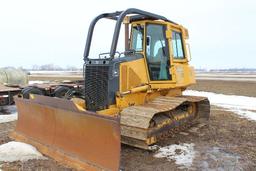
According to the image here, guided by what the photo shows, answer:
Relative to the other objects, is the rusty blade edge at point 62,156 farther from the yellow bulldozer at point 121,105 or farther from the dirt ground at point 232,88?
the dirt ground at point 232,88

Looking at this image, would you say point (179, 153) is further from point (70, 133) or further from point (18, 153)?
point (18, 153)

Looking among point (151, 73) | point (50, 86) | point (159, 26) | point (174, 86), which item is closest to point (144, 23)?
point (159, 26)

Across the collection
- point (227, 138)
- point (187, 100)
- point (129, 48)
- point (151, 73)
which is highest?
point (129, 48)

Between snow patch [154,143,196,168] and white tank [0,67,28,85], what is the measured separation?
11.6 m

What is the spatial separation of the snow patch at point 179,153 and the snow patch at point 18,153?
2.40 m

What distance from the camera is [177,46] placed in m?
8.70

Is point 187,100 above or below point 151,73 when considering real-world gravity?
below

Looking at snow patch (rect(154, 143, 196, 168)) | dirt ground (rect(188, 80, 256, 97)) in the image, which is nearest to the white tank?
snow patch (rect(154, 143, 196, 168))

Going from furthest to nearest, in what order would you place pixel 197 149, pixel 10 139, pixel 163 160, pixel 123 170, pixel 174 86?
pixel 174 86 < pixel 10 139 < pixel 197 149 < pixel 163 160 < pixel 123 170

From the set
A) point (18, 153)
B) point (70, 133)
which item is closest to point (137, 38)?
point (70, 133)

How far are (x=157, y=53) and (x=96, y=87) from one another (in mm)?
1836

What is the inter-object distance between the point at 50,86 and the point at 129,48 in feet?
14.5

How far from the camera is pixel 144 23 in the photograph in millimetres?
7840

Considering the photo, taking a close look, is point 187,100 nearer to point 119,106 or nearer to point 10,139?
point 119,106
